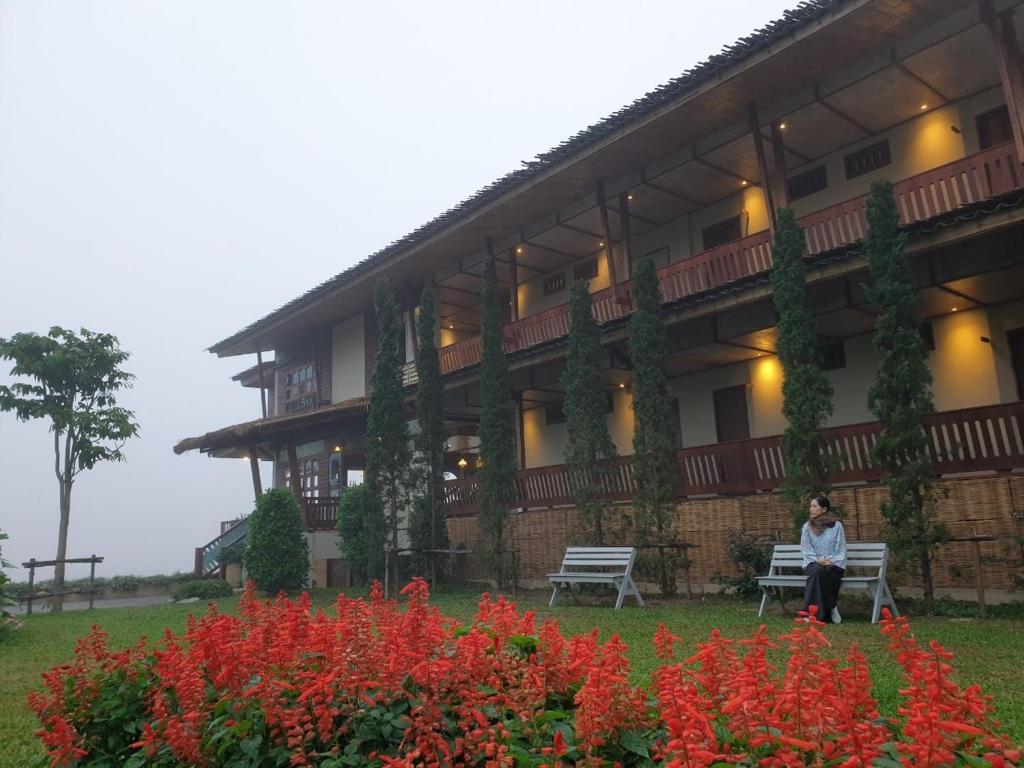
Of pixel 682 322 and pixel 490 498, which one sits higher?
pixel 682 322

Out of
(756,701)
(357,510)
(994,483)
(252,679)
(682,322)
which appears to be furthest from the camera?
(357,510)

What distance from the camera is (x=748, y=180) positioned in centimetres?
1652

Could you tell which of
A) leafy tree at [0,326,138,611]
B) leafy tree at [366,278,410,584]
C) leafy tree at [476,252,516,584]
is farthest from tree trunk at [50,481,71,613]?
leafy tree at [476,252,516,584]

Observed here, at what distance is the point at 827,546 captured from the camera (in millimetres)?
8836

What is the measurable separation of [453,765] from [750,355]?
49.7 feet

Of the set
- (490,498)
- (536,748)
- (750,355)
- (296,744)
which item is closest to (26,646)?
(490,498)

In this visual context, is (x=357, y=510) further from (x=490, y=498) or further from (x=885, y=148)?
(x=885, y=148)

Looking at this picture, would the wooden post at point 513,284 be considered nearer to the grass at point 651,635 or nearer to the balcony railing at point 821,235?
the balcony railing at point 821,235

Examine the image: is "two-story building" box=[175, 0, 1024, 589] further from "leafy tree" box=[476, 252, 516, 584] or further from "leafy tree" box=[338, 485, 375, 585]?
"leafy tree" box=[338, 485, 375, 585]

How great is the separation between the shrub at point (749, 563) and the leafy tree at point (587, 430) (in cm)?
264

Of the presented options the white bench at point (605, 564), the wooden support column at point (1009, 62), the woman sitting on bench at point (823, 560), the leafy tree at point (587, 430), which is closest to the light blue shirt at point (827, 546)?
the woman sitting on bench at point (823, 560)

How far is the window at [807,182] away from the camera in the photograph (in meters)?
15.7

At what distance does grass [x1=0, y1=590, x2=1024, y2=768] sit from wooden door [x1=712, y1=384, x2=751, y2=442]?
6364mm

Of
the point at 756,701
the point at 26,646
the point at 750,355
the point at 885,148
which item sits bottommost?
the point at 26,646
